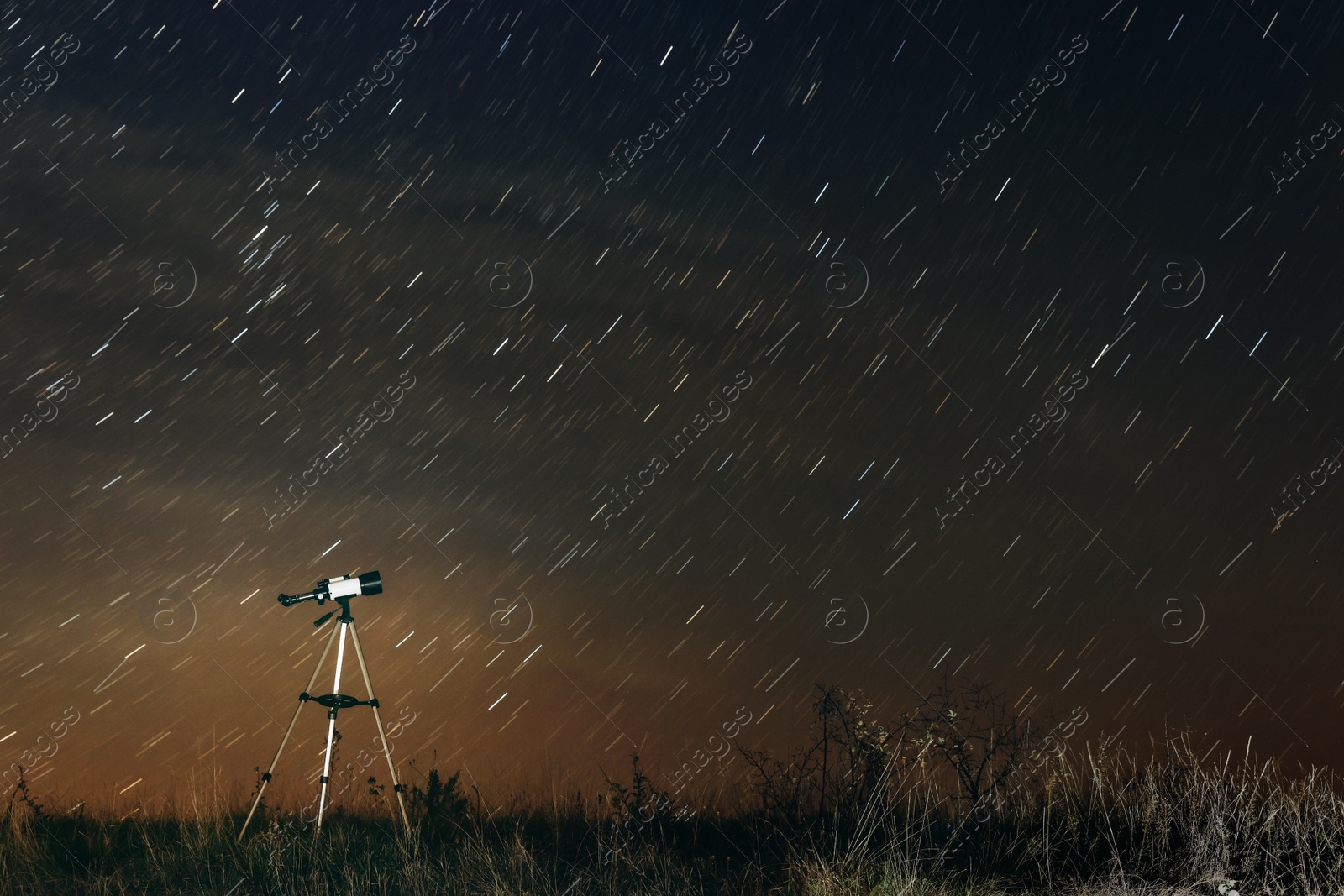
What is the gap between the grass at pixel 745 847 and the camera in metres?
8.73

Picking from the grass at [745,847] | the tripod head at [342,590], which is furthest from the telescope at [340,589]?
the grass at [745,847]

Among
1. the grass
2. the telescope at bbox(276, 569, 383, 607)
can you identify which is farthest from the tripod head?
the grass

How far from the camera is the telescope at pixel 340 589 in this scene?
1048 cm

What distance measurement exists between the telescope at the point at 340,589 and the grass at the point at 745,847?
2.34 m

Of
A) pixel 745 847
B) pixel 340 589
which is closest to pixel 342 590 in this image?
pixel 340 589

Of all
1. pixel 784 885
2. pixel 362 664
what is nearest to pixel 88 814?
pixel 362 664

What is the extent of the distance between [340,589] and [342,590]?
28mm

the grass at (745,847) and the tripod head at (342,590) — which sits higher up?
the tripod head at (342,590)

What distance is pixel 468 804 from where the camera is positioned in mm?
10992

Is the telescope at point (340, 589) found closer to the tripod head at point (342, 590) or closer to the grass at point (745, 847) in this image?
the tripod head at point (342, 590)

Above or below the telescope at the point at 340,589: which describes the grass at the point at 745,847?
below

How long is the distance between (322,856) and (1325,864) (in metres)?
9.90

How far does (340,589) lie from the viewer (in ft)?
34.4

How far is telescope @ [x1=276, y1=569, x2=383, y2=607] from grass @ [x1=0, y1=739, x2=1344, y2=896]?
2.34 meters
